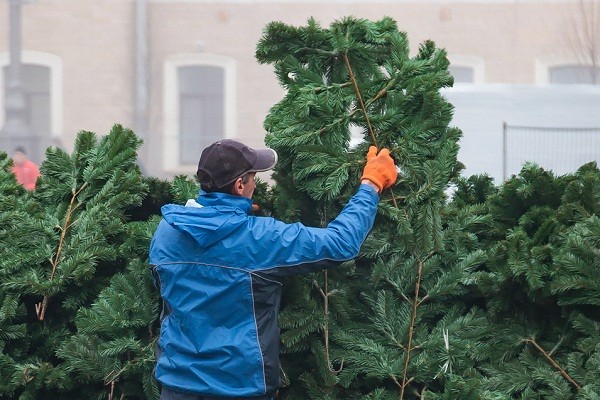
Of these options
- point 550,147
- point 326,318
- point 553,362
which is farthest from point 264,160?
point 550,147

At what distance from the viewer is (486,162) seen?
36.7ft

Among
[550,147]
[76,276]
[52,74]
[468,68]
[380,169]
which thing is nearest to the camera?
[380,169]

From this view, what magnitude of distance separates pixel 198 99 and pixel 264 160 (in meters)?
20.9

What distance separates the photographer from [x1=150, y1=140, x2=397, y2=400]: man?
3408mm

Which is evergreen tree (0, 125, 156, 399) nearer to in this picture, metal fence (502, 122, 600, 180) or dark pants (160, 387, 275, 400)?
dark pants (160, 387, 275, 400)

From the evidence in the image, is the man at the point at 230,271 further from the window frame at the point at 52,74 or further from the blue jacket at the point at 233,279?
the window frame at the point at 52,74

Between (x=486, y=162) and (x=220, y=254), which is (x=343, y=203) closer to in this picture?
(x=220, y=254)

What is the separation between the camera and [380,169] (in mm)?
3658

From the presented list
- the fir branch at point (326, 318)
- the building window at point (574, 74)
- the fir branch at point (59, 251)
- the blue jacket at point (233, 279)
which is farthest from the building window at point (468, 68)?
the blue jacket at point (233, 279)

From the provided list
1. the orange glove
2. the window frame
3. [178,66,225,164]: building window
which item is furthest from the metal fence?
the window frame

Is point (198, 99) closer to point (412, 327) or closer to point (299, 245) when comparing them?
point (412, 327)

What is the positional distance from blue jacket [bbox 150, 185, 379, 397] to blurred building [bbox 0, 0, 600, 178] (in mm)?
18600

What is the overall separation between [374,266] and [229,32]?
19.8 m

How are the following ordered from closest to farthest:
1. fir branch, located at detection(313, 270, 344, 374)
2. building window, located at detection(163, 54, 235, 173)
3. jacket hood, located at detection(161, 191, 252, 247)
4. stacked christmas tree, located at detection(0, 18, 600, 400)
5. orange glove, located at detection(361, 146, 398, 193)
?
jacket hood, located at detection(161, 191, 252, 247)
orange glove, located at detection(361, 146, 398, 193)
stacked christmas tree, located at detection(0, 18, 600, 400)
fir branch, located at detection(313, 270, 344, 374)
building window, located at detection(163, 54, 235, 173)
